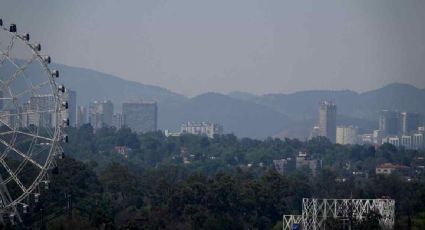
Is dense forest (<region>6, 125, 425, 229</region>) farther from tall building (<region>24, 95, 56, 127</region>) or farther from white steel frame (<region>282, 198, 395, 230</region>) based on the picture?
tall building (<region>24, 95, 56, 127</region>)

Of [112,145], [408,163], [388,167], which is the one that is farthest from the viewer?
[112,145]

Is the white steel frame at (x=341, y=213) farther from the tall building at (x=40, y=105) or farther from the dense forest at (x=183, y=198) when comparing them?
the tall building at (x=40, y=105)

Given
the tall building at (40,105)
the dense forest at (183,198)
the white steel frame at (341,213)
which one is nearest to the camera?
the tall building at (40,105)

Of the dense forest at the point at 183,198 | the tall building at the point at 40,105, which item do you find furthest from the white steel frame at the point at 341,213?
the tall building at the point at 40,105

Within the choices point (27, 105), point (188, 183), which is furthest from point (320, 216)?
point (27, 105)

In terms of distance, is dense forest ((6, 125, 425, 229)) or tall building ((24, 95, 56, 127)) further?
dense forest ((6, 125, 425, 229))

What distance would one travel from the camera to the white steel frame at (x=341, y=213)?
70.8 meters

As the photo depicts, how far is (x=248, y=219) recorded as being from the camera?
8388cm

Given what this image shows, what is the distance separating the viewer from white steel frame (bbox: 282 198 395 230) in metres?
70.8

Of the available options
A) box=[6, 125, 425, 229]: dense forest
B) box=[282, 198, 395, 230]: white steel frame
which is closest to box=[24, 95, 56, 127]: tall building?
box=[6, 125, 425, 229]: dense forest

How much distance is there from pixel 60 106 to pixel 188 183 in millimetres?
35690

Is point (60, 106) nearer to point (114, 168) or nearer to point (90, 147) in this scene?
point (114, 168)

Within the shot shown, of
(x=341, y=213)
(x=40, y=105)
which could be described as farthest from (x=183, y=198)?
(x=40, y=105)

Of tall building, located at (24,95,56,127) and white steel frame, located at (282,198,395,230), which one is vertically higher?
tall building, located at (24,95,56,127)
